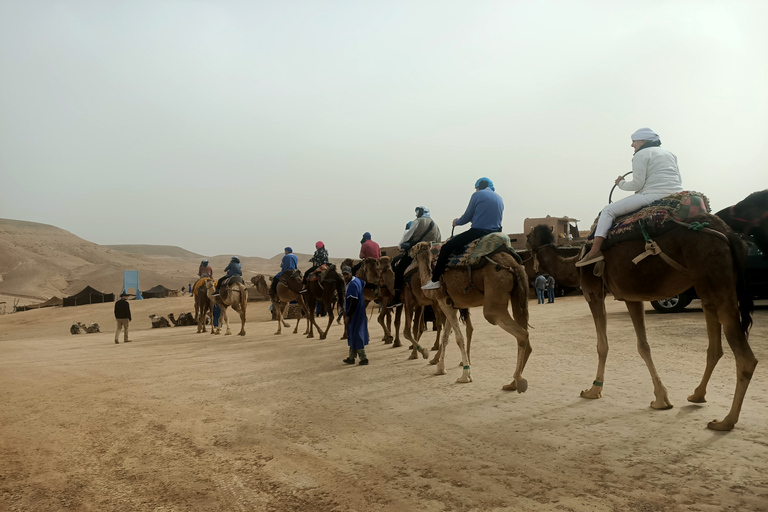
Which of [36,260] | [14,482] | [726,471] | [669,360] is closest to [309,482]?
[14,482]

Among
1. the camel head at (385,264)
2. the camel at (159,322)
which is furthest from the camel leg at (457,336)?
the camel at (159,322)

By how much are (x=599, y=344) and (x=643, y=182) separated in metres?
2.13

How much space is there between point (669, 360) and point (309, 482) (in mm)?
7378

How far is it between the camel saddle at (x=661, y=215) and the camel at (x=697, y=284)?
72 mm

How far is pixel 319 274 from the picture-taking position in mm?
16891

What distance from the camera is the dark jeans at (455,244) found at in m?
7.96

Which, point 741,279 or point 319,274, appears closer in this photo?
point 741,279

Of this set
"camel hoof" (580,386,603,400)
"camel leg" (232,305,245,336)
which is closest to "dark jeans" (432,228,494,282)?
"camel hoof" (580,386,603,400)

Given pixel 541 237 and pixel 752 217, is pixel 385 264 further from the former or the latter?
pixel 752 217

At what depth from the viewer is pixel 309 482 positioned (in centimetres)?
411

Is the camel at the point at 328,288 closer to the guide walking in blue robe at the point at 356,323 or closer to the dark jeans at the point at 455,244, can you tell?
the guide walking in blue robe at the point at 356,323

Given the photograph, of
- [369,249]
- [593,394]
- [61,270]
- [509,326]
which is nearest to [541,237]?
[509,326]

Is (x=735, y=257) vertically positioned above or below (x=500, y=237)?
below

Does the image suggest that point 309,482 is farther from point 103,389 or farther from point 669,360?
point 669,360
